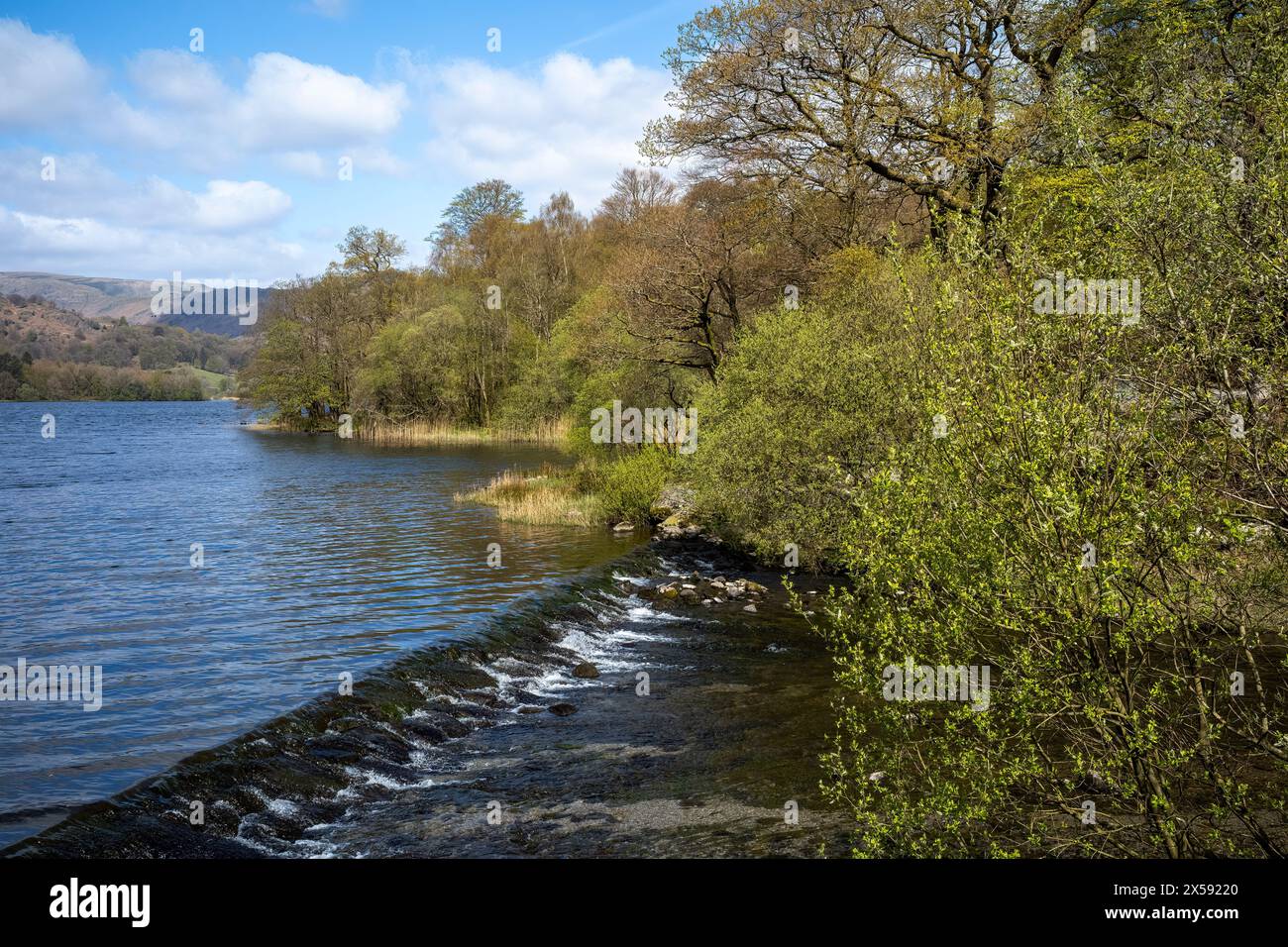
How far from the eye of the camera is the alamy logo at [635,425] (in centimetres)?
3691

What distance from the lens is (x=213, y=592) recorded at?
2370 cm

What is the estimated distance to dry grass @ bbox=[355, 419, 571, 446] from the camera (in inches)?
2702

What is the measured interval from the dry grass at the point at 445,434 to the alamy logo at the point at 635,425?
23.3 metres

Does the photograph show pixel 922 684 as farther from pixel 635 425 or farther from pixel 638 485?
pixel 635 425

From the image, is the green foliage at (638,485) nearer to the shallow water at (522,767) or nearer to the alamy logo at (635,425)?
the alamy logo at (635,425)

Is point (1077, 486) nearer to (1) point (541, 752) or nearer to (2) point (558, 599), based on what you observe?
(1) point (541, 752)

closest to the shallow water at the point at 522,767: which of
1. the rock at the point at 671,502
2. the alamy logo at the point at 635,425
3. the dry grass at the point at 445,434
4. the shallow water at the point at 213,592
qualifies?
the shallow water at the point at 213,592

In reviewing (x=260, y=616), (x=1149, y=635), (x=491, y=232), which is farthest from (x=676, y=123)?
(x=491, y=232)

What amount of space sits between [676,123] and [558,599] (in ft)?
54.4

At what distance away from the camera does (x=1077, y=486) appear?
7.64 m
